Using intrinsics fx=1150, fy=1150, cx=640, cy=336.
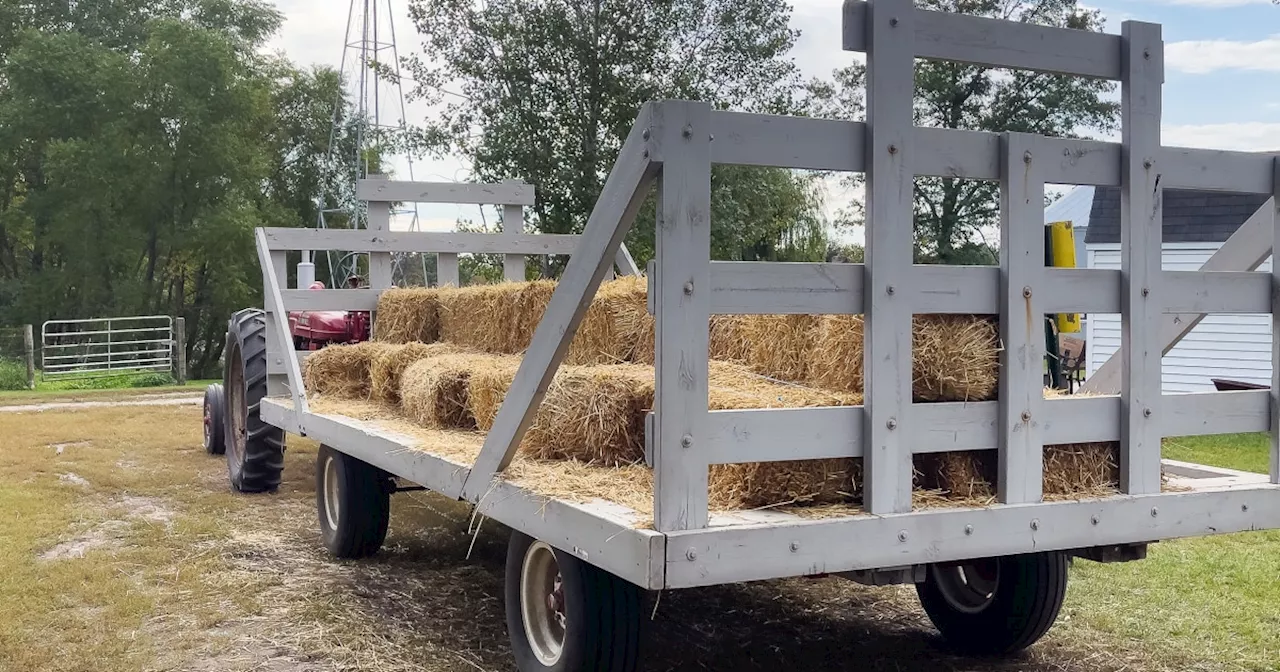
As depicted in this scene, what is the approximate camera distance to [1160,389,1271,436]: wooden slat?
3654 millimetres

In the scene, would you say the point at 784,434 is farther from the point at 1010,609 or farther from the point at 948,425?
the point at 1010,609

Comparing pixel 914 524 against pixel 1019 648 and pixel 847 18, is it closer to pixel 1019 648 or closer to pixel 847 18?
pixel 847 18

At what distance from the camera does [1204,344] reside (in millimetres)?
17906

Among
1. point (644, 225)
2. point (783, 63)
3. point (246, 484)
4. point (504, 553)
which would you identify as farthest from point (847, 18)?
point (783, 63)

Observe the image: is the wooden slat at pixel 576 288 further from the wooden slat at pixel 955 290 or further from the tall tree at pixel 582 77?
the tall tree at pixel 582 77

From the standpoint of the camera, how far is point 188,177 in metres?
34.3

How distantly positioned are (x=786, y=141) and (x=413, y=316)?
482 cm

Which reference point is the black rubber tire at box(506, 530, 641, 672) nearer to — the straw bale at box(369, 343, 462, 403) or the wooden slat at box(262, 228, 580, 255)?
the straw bale at box(369, 343, 462, 403)

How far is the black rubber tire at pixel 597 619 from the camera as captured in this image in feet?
11.7

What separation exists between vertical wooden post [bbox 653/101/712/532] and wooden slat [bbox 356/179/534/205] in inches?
221

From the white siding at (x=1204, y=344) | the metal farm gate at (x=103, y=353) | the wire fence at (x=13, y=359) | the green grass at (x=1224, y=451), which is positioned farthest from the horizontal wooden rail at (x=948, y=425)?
the metal farm gate at (x=103, y=353)

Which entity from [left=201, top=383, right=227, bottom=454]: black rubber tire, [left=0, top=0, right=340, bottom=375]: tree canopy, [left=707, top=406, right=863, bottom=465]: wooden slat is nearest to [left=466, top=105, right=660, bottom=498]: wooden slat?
[left=707, top=406, right=863, bottom=465]: wooden slat

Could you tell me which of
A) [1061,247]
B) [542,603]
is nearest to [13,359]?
[1061,247]

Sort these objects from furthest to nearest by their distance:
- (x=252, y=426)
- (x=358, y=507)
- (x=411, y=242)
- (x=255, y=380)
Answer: (x=252, y=426) < (x=255, y=380) < (x=411, y=242) < (x=358, y=507)
